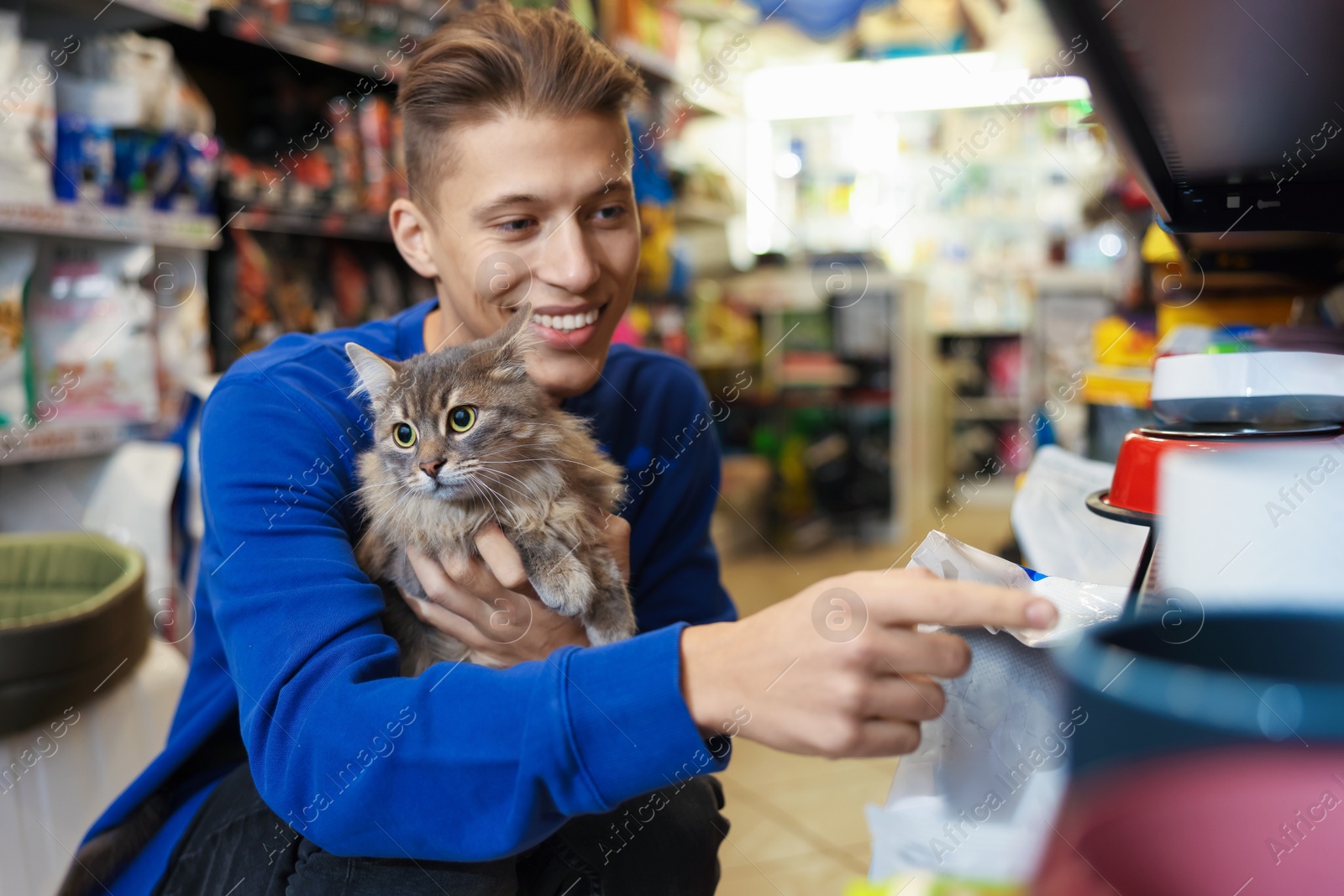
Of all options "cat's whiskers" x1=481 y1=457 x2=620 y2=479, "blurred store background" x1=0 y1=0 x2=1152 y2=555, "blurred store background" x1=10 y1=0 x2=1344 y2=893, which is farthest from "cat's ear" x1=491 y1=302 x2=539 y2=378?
"blurred store background" x1=0 y1=0 x2=1152 y2=555

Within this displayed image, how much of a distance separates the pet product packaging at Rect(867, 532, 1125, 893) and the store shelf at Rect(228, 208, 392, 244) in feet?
7.72

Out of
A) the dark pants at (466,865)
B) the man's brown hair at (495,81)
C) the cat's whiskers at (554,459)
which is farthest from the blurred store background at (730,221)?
the dark pants at (466,865)

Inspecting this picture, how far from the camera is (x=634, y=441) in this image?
1.42 metres

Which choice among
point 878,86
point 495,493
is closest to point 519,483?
point 495,493

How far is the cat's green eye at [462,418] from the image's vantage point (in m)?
1.12

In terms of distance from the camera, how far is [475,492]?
3.62ft

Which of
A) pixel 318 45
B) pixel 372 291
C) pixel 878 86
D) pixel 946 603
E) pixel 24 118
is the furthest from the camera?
pixel 878 86

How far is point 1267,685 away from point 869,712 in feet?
0.81

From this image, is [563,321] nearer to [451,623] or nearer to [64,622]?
[451,623]

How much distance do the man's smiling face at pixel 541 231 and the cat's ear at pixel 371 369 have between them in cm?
16

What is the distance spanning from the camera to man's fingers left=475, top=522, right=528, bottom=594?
3.34 feet

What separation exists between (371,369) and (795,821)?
1.79 m

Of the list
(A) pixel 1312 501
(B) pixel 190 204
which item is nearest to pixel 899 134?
(B) pixel 190 204

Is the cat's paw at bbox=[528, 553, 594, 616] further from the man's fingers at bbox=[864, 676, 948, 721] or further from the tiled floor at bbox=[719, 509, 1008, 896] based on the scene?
the tiled floor at bbox=[719, 509, 1008, 896]
